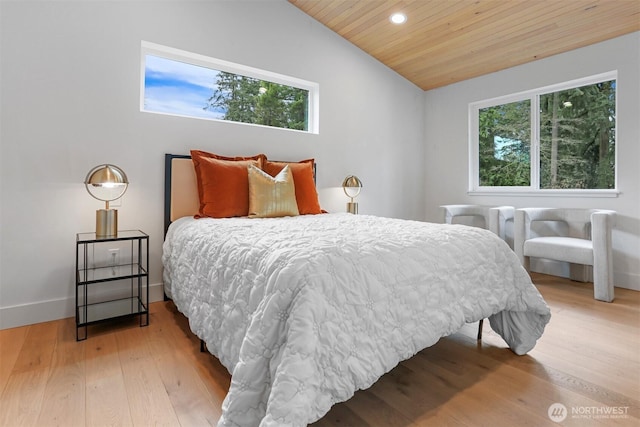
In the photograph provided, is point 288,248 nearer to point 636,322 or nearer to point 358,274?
point 358,274

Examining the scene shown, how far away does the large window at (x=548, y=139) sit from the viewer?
3.13m

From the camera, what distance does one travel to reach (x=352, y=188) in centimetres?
361

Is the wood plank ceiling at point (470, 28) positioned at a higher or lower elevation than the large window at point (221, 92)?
higher

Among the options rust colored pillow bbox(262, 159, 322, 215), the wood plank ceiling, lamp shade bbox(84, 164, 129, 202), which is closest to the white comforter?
lamp shade bbox(84, 164, 129, 202)

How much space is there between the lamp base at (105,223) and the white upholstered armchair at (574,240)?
338 cm

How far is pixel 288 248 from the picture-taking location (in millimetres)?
1209

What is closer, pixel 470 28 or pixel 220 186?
pixel 220 186

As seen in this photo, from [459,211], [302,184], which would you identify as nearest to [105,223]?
[302,184]

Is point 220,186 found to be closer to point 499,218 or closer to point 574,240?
point 499,218

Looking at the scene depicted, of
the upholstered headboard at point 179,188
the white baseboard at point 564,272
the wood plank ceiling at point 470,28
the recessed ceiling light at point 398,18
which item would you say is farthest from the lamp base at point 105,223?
the white baseboard at point 564,272

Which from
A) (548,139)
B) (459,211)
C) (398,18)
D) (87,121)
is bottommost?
(459,211)

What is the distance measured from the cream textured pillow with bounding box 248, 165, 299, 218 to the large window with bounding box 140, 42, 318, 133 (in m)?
0.87

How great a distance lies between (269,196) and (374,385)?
153 cm

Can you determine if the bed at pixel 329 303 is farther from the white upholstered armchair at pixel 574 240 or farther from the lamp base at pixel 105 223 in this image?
the white upholstered armchair at pixel 574 240
